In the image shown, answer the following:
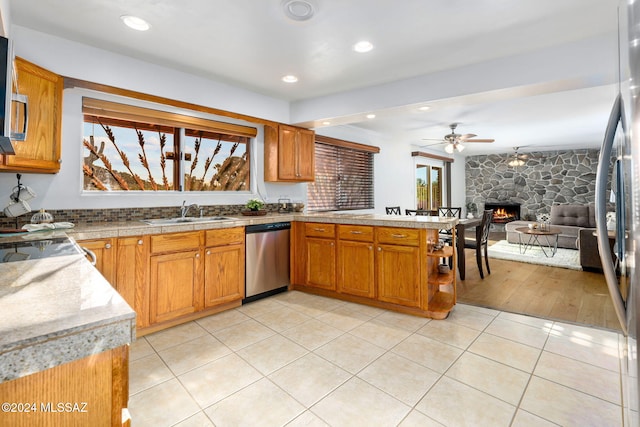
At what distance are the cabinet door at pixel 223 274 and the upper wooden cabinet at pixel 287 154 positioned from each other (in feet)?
4.10

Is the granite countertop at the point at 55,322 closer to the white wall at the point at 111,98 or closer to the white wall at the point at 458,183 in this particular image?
the white wall at the point at 111,98

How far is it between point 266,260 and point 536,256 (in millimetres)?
4878

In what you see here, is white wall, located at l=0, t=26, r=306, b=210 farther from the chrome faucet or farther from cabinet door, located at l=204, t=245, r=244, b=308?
cabinet door, located at l=204, t=245, r=244, b=308

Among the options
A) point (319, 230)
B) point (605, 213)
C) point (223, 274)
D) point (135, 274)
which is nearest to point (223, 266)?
point (223, 274)

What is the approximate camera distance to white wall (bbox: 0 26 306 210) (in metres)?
2.44

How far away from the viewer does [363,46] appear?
8.56ft

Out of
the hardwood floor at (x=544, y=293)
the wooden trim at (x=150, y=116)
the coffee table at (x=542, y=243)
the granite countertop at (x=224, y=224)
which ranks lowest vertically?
the hardwood floor at (x=544, y=293)

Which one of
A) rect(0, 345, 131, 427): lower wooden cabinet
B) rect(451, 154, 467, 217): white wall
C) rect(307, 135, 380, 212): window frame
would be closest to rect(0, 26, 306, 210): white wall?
rect(307, 135, 380, 212): window frame

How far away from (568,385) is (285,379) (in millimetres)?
1742

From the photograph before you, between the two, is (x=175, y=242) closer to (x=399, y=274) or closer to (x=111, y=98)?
(x=111, y=98)

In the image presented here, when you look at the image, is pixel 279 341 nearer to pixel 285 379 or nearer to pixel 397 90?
pixel 285 379

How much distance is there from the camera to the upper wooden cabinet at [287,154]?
13.5ft

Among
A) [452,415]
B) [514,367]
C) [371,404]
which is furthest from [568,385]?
[371,404]

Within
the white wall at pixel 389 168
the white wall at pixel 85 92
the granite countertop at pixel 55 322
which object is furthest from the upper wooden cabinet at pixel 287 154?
the granite countertop at pixel 55 322
